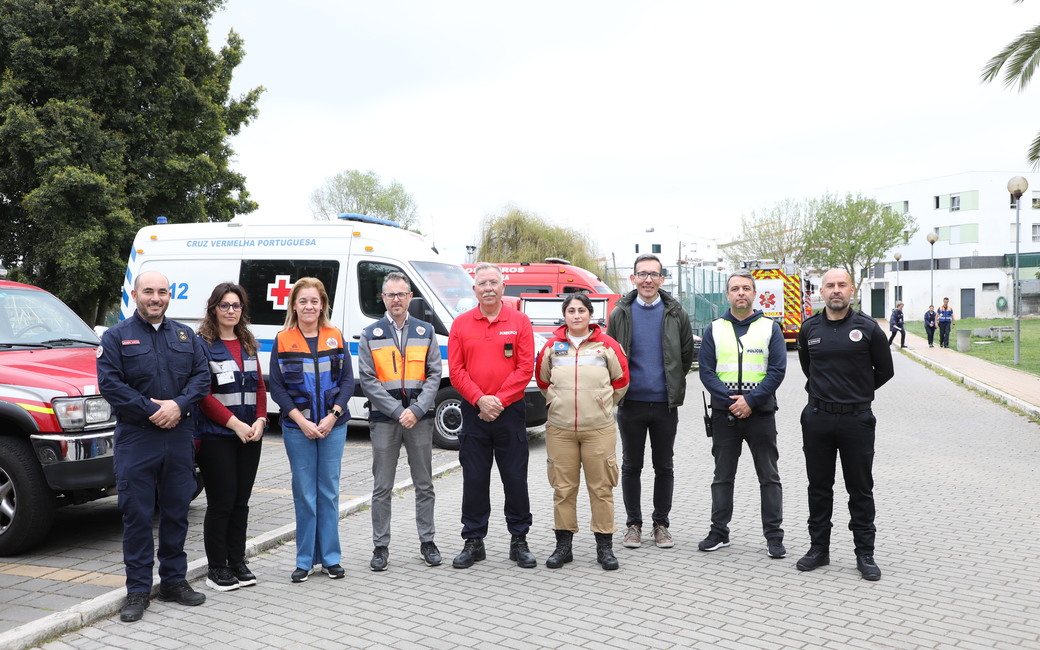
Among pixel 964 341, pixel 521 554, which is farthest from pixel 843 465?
pixel 964 341

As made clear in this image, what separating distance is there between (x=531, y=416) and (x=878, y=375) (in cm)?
506

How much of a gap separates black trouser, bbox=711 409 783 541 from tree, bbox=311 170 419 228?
60263mm

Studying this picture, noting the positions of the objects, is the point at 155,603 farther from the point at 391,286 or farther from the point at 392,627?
the point at 391,286

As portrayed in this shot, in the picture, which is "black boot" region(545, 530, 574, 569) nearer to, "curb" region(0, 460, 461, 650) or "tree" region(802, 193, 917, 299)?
"curb" region(0, 460, 461, 650)

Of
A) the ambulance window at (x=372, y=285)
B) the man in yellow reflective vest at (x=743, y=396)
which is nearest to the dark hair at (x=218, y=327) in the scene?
the man in yellow reflective vest at (x=743, y=396)

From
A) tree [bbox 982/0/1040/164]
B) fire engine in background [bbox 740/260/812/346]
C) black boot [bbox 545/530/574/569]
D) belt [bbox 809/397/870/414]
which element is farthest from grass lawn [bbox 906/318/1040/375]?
black boot [bbox 545/530/574/569]

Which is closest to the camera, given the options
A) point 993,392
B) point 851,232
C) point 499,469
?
point 499,469

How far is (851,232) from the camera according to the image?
59.8m

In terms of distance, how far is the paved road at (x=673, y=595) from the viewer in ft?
14.1

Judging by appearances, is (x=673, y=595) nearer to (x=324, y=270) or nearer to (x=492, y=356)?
(x=492, y=356)

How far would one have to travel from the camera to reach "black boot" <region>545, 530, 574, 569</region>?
18.3 ft

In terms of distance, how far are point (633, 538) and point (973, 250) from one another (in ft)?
243

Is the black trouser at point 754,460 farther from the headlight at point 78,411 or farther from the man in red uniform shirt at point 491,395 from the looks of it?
the headlight at point 78,411

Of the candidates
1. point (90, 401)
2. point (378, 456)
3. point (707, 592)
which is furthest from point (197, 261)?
point (707, 592)
